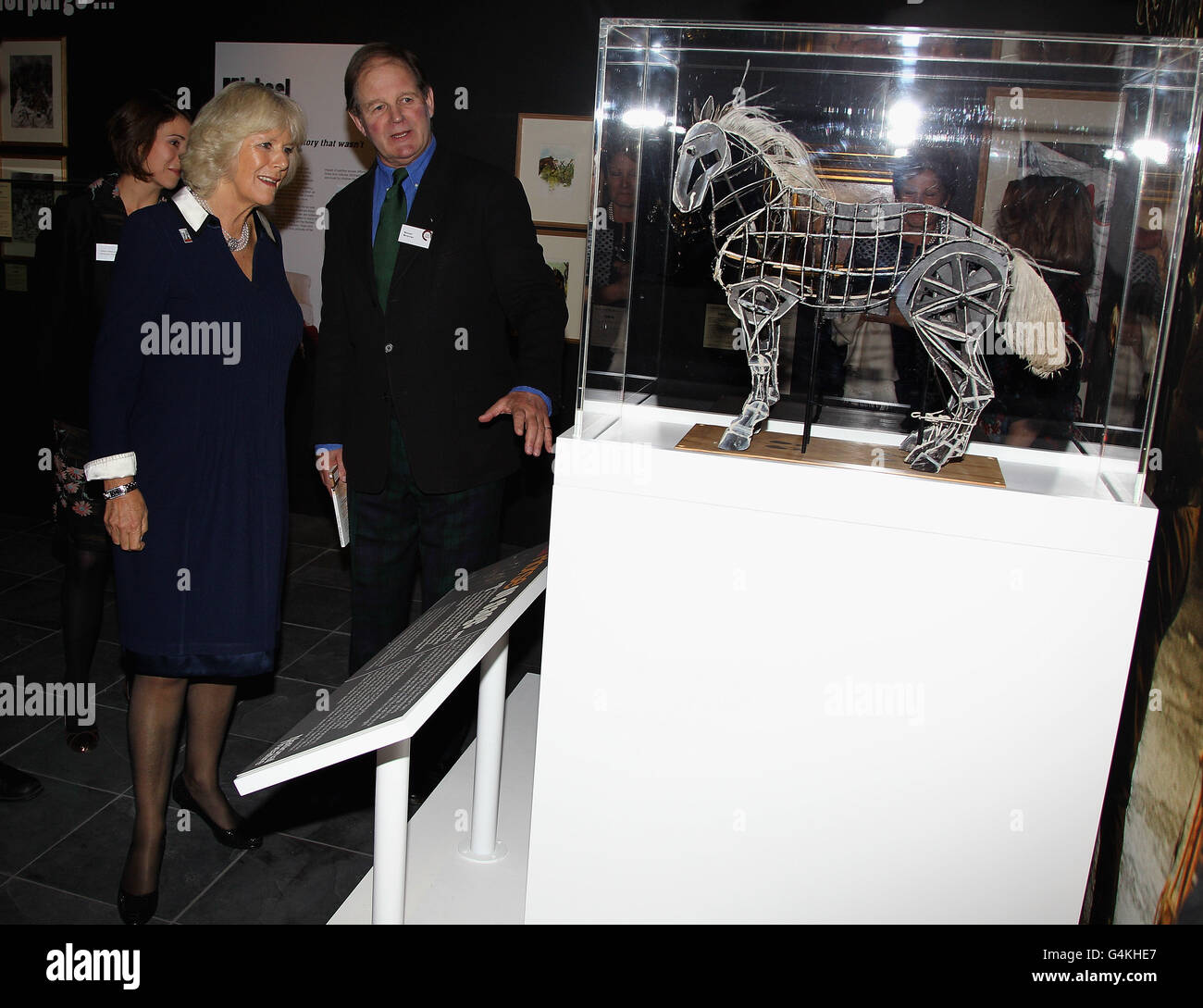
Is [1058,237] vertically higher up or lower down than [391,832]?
higher up

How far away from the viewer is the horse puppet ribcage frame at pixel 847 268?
1.66m

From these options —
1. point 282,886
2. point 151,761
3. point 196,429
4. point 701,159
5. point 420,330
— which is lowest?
point 282,886

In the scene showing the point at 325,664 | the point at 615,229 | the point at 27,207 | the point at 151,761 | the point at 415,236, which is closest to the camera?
the point at 615,229

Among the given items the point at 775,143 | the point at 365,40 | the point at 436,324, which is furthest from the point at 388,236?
the point at 365,40

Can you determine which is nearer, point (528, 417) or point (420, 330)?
point (528, 417)

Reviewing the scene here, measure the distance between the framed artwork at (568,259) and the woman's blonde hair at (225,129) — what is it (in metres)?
2.78

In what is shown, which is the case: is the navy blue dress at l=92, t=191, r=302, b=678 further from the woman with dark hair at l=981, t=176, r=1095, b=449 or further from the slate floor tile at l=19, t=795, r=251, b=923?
the woman with dark hair at l=981, t=176, r=1095, b=449

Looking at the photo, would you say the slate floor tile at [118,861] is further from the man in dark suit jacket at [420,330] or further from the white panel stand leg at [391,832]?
the white panel stand leg at [391,832]

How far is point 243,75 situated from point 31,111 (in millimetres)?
1197

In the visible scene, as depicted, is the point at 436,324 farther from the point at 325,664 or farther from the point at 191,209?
the point at 325,664

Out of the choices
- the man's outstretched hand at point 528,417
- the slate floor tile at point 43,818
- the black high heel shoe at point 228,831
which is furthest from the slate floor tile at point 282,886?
the man's outstretched hand at point 528,417

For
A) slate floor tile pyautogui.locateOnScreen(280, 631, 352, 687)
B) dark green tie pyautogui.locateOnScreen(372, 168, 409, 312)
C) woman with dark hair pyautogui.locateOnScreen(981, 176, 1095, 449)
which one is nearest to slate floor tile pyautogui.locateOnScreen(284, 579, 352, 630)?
slate floor tile pyautogui.locateOnScreen(280, 631, 352, 687)

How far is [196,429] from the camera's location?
89.5 inches

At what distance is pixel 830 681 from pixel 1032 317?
68cm
